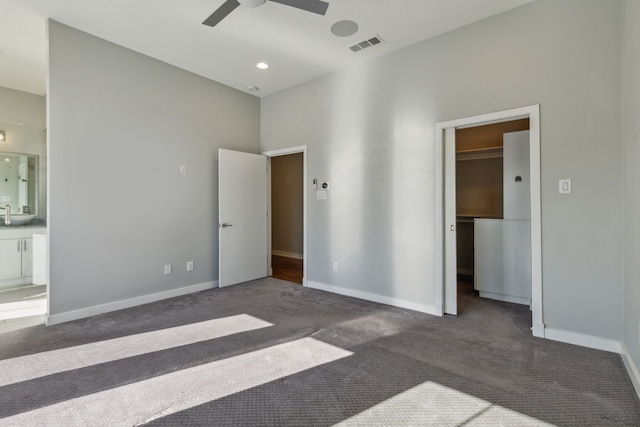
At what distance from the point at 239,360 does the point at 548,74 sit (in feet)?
11.6

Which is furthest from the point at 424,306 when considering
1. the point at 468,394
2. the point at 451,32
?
the point at 451,32

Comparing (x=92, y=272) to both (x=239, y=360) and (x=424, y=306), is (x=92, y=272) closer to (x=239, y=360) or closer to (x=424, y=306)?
(x=239, y=360)

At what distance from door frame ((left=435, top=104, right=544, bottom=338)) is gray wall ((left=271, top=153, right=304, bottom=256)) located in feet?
13.1

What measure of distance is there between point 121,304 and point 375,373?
2994 mm

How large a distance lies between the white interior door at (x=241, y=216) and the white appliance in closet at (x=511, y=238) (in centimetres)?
322

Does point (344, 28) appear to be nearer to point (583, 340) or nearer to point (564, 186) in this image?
point (564, 186)

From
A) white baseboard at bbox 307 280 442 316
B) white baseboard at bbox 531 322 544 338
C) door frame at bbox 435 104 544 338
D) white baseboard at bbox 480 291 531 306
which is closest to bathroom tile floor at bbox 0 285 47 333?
white baseboard at bbox 307 280 442 316

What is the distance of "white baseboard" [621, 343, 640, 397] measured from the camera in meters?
1.90

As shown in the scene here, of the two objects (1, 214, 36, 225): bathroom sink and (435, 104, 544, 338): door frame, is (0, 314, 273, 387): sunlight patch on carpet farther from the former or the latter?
(1, 214, 36, 225): bathroom sink

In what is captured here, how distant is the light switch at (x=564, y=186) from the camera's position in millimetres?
2566

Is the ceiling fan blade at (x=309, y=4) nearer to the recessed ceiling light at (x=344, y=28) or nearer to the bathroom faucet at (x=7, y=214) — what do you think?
the recessed ceiling light at (x=344, y=28)

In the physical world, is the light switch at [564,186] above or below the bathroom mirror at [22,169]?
below

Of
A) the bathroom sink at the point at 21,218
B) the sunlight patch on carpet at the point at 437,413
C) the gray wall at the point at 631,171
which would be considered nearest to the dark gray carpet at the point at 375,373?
the sunlight patch on carpet at the point at 437,413

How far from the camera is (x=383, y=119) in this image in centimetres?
366
